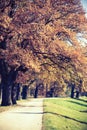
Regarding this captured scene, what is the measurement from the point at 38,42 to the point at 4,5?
14.5 ft

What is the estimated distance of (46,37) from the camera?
94.4ft

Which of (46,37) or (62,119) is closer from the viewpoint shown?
(62,119)

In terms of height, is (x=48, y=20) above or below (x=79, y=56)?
above

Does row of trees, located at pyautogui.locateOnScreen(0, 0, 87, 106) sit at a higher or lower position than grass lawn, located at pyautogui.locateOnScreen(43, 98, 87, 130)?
higher

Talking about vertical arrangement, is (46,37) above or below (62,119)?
above

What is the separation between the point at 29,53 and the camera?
97.7 feet

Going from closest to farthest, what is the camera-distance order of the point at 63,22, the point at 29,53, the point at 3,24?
the point at 3,24, the point at 29,53, the point at 63,22

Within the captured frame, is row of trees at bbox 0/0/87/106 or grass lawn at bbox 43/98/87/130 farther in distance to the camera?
row of trees at bbox 0/0/87/106

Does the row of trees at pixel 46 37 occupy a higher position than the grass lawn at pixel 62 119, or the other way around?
the row of trees at pixel 46 37

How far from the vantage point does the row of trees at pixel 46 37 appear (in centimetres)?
2892

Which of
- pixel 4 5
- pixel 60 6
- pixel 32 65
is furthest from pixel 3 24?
pixel 60 6

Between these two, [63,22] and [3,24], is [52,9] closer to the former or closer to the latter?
[63,22]

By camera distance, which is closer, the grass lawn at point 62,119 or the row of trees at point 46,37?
the grass lawn at point 62,119

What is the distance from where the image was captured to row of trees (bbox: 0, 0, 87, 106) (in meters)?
28.9
